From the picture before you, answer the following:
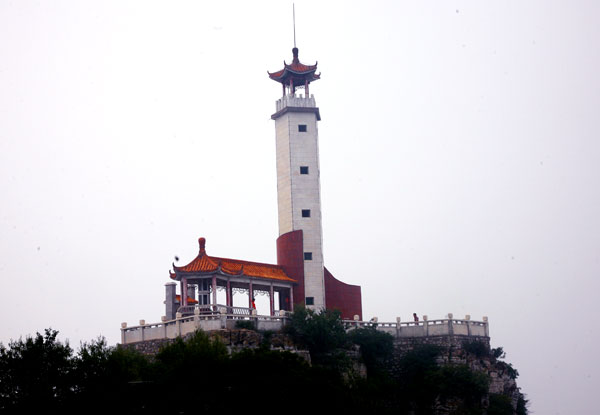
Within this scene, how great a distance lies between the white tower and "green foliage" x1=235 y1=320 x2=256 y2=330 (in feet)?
25.4

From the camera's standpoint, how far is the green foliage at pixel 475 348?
5947 centimetres

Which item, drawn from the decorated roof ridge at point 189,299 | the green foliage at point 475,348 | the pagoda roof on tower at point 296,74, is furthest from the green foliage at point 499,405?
the pagoda roof on tower at point 296,74

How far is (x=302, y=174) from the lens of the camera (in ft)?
212

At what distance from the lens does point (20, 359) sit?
46.3 meters

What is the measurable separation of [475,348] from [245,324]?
46.6ft

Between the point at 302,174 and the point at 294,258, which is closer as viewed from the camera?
the point at 294,258

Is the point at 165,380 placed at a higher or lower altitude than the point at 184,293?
lower

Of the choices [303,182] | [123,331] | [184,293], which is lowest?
[123,331]

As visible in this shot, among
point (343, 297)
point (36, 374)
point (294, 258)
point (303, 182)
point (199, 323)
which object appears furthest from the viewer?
point (303, 182)

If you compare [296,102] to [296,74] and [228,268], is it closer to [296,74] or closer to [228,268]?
[296,74]

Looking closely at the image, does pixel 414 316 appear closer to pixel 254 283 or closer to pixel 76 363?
pixel 254 283

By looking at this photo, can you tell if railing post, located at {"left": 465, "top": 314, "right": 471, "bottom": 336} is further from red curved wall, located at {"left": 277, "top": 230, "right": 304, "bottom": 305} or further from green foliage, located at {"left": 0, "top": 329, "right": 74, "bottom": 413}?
green foliage, located at {"left": 0, "top": 329, "right": 74, "bottom": 413}

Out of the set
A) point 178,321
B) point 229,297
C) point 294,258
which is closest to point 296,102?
point 294,258

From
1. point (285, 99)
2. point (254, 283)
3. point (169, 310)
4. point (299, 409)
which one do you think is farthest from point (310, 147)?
point (299, 409)
